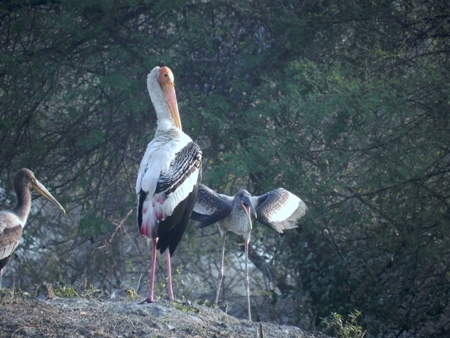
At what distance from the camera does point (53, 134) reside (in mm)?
11438

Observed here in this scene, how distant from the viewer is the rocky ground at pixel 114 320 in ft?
18.1

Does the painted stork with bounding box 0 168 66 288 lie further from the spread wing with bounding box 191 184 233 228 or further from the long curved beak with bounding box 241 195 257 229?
the long curved beak with bounding box 241 195 257 229

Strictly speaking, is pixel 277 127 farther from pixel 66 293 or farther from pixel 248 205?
pixel 66 293

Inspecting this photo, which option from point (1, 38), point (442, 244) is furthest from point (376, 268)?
point (1, 38)

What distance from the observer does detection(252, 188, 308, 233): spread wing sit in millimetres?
8586

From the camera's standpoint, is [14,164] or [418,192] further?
Answer: [14,164]

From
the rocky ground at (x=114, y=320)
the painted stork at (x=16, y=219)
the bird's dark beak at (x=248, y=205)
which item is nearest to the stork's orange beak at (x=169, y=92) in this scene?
the bird's dark beak at (x=248, y=205)

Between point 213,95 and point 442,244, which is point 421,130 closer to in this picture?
point 442,244

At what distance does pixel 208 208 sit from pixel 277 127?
2.04 metres

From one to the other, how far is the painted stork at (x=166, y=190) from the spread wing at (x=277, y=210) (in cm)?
148

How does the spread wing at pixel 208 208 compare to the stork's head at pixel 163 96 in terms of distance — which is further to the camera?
the spread wing at pixel 208 208

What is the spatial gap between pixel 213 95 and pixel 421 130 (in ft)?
8.83

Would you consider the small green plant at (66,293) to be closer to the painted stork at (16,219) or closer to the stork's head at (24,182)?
the painted stork at (16,219)

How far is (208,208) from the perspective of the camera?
336 inches
